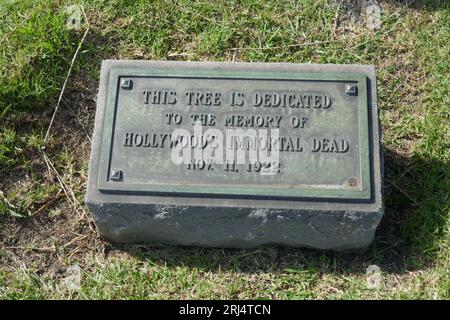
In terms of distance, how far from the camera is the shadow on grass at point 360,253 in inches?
132

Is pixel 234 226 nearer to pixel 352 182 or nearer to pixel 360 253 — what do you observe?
pixel 352 182

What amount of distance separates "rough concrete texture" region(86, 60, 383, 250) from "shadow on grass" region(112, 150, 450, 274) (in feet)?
0.23

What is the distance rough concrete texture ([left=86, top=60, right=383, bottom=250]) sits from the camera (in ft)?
10.0

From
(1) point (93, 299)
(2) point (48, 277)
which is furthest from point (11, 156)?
(1) point (93, 299)

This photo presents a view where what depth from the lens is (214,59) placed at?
→ 4098 millimetres

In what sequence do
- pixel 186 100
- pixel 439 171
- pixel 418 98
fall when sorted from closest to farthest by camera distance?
pixel 186 100 → pixel 439 171 → pixel 418 98

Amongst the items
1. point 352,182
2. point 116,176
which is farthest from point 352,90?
point 116,176

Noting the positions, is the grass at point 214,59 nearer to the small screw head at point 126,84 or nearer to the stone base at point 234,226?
the stone base at point 234,226

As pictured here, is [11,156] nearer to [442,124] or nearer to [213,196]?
[213,196]

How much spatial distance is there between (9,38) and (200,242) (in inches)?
75.6

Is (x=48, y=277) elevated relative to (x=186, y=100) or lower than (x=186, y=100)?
lower

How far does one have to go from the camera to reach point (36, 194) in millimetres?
3656

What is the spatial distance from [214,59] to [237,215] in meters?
1.38

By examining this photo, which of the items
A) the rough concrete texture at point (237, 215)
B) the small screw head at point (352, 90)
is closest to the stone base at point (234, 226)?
the rough concrete texture at point (237, 215)
